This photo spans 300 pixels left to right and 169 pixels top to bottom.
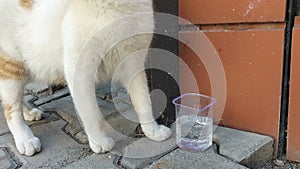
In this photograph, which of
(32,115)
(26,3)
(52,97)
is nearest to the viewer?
(26,3)

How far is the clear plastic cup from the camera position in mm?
1438

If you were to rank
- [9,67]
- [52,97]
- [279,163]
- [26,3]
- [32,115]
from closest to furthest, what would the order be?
[279,163]
[26,3]
[9,67]
[32,115]
[52,97]

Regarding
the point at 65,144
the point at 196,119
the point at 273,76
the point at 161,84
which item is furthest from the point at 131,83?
the point at 273,76

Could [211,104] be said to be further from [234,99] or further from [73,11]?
[73,11]

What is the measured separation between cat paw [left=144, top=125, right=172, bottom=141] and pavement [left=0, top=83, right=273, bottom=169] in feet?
0.07

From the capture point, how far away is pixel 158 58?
159cm

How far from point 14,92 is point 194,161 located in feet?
3.22

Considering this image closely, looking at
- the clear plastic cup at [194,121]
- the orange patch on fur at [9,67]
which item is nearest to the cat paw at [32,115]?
the orange patch on fur at [9,67]

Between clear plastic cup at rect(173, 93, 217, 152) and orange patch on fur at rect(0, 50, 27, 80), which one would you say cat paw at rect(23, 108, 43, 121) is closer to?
orange patch on fur at rect(0, 50, 27, 80)

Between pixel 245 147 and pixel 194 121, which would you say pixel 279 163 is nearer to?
pixel 245 147

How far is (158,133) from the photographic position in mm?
1510

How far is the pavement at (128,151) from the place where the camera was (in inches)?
52.2

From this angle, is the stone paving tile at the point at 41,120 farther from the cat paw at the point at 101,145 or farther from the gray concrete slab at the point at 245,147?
the gray concrete slab at the point at 245,147

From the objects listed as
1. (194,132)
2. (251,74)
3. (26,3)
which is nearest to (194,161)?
(194,132)
